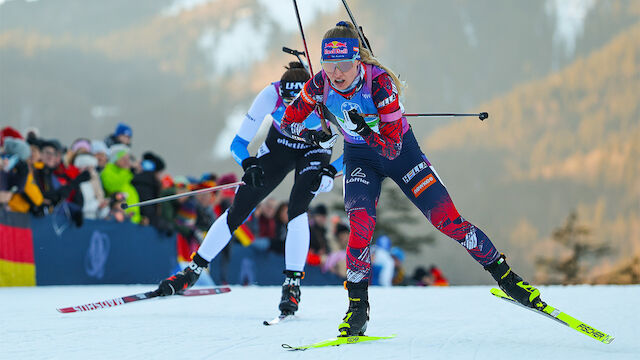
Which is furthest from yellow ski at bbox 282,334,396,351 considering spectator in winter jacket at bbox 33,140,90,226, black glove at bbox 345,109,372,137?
spectator in winter jacket at bbox 33,140,90,226

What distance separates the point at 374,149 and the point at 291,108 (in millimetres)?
447

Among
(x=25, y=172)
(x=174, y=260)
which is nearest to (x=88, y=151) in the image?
(x=25, y=172)

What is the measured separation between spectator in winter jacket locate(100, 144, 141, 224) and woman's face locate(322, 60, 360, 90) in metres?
4.96

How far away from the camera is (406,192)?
11.8ft

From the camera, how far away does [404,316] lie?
4.49m

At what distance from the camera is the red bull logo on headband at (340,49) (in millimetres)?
3305

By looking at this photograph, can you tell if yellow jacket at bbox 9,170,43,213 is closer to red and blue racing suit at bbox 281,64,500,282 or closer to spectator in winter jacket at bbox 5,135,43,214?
spectator in winter jacket at bbox 5,135,43,214

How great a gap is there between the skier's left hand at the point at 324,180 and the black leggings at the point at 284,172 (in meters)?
0.04

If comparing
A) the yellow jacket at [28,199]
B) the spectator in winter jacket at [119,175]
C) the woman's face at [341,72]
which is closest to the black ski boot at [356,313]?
the woman's face at [341,72]

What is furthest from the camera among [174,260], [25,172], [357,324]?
[174,260]

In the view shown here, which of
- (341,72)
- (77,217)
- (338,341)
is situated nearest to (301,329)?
(338,341)

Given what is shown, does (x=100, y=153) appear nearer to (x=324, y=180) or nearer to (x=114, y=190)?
(x=114, y=190)

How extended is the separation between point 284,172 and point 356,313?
1479mm

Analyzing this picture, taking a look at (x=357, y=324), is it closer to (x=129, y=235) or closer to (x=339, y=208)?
(x=129, y=235)
